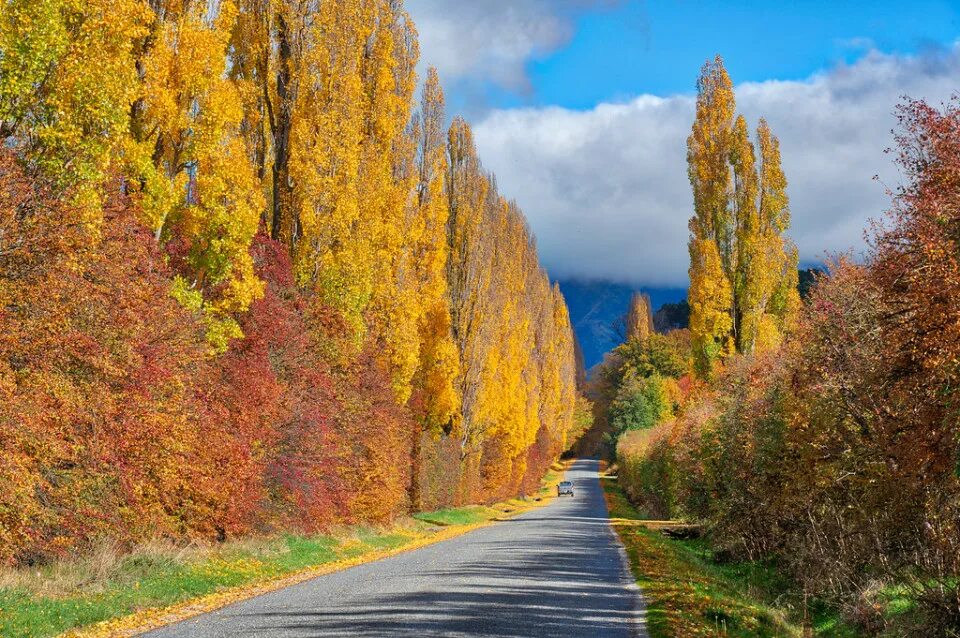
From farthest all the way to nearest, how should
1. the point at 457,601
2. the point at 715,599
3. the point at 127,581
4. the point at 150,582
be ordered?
the point at 715,599
the point at 150,582
the point at 127,581
the point at 457,601

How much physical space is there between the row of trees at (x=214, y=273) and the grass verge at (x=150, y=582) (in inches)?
18.2

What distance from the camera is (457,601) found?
35.5 feet

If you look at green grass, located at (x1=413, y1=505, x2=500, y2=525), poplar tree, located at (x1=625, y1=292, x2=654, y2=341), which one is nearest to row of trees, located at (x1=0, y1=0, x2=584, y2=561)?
green grass, located at (x1=413, y1=505, x2=500, y2=525)

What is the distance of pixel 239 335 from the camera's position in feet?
50.5

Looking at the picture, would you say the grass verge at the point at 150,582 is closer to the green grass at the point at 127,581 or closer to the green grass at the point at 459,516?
the green grass at the point at 127,581

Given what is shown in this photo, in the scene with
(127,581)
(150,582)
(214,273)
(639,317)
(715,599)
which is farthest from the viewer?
(639,317)

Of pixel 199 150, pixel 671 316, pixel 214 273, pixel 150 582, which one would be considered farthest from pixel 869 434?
pixel 671 316

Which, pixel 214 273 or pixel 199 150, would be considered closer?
pixel 199 150

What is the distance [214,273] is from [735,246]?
85.7 ft

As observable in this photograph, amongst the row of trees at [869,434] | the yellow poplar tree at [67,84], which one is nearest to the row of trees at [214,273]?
the yellow poplar tree at [67,84]

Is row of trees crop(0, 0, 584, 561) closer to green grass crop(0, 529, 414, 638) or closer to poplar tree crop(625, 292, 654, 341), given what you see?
green grass crop(0, 529, 414, 638)

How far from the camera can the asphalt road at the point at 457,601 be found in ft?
29.1

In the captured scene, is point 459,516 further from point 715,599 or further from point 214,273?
point 715,599

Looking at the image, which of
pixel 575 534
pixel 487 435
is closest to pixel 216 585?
pixel 575 534
